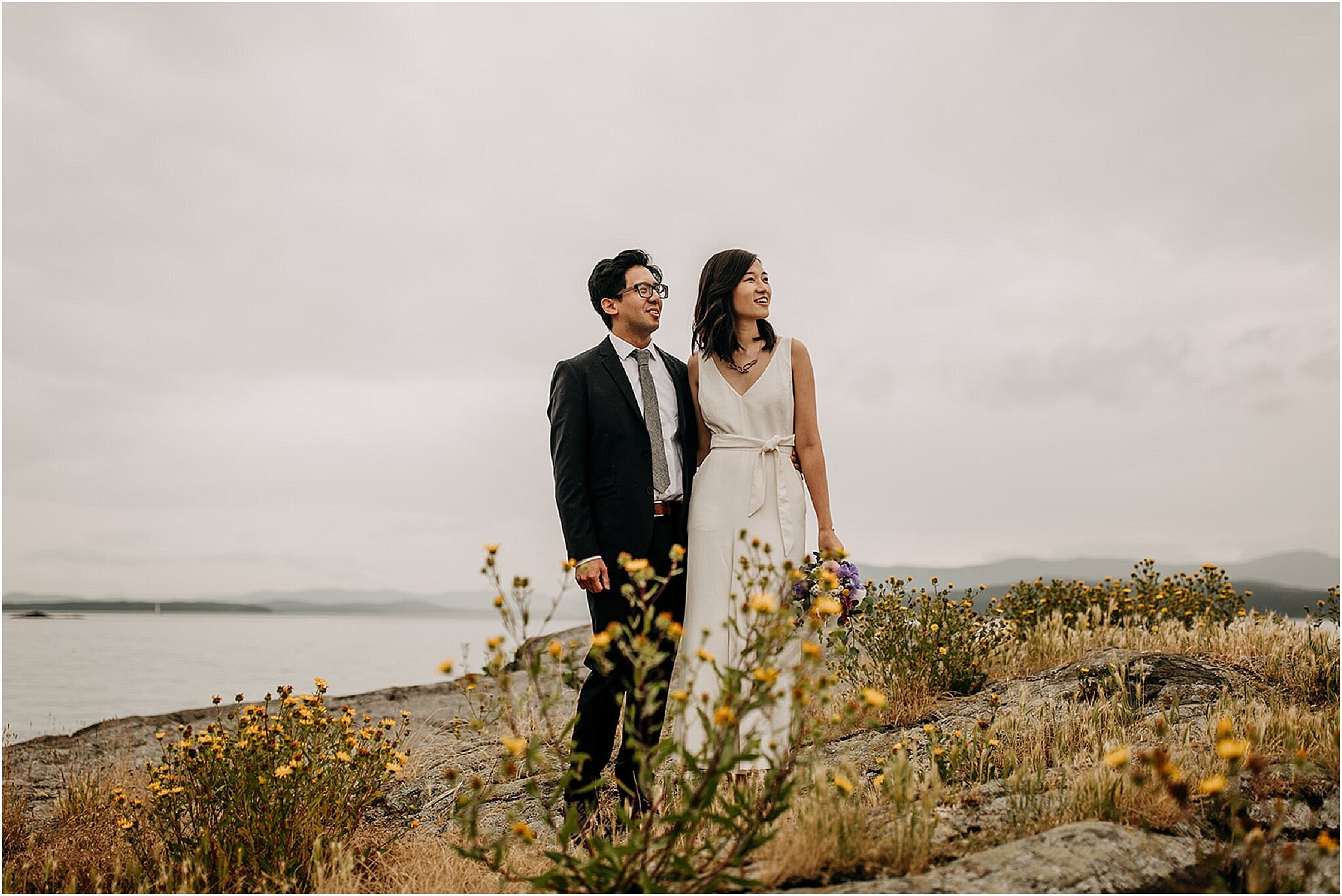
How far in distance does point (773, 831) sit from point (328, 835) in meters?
2.16

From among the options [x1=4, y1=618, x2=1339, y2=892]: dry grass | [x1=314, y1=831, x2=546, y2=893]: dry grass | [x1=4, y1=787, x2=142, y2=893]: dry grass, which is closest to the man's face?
[x1=4, y1=618, x2=1339, y2=892]: dry grass

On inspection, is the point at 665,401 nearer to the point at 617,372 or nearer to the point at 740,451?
the point at 617,372

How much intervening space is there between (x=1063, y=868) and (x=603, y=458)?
243 cm

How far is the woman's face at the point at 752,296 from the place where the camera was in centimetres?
441

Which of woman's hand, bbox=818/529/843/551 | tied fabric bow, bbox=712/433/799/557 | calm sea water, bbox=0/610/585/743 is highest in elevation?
tied fabric bow, bbox=712/433/799/557

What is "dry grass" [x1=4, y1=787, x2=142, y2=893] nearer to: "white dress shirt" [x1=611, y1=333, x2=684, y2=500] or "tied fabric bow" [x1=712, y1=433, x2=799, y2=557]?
"white dress shirt" [x1=611, y1=333, x2=684, y2=500]

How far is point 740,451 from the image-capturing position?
4367mm

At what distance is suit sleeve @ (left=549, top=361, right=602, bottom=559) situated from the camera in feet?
13.4

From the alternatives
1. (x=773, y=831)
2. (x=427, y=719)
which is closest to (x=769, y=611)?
(x=773, y=831)

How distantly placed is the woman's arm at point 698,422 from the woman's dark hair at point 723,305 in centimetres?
12

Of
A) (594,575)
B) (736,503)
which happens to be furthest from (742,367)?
(594,575)

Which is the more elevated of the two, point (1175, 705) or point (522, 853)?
point (1175, 705)

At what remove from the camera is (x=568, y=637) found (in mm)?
11727

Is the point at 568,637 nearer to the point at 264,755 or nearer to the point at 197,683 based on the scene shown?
the point at 197,683
